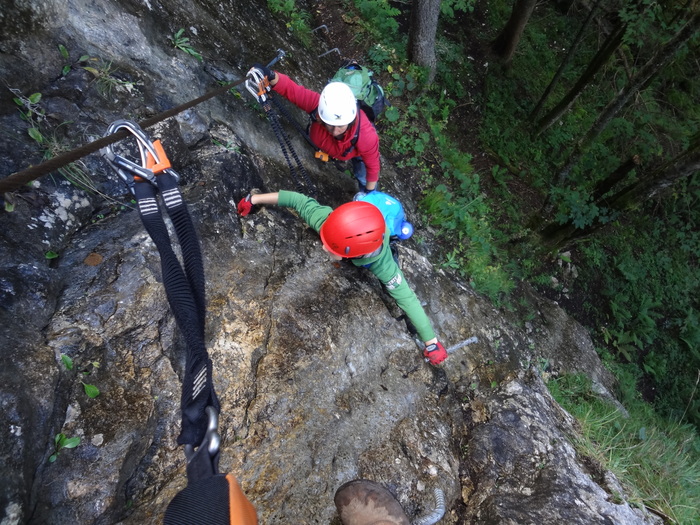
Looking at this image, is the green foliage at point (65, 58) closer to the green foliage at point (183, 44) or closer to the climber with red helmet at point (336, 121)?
the green foliage at point (183, 44)

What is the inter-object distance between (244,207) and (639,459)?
14.7 feet

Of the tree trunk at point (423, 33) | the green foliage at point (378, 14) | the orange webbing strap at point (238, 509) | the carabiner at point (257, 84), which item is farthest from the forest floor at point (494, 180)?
the orange webbing strap at point (238, 509)

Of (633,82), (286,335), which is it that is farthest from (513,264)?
(286,335)

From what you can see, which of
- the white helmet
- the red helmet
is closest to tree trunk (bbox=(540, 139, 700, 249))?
the white helmet

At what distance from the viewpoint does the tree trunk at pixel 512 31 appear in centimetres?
902

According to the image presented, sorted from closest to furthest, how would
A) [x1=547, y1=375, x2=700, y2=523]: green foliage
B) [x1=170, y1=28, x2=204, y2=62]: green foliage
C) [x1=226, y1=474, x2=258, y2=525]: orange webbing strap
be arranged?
1. [x1=226, y1=474, x2=258, y2=525]: orange webbing strap
2. [x1=547, y1=375, x2=700, y2=523]: green foliage
3. [x1=170, y1=28, x2=204, y2=62]: green foliage

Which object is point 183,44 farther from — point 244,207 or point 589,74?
point 589,74

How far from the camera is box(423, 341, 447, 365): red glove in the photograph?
3662 mm

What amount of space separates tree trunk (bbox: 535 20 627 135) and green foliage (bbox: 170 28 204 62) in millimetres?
7739

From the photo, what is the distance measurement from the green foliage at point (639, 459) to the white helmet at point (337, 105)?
3.69 meters

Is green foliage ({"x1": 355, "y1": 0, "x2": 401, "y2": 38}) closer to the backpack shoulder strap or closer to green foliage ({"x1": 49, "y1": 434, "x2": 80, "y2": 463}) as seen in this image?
the backpack shoulder strap

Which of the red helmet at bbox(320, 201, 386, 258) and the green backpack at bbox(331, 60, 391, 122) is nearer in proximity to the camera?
the red helmet at bbox(320, 201, 386, 258)

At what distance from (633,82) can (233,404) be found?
7.77 metres

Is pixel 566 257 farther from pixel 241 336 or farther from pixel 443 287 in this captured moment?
pixel 241 336
